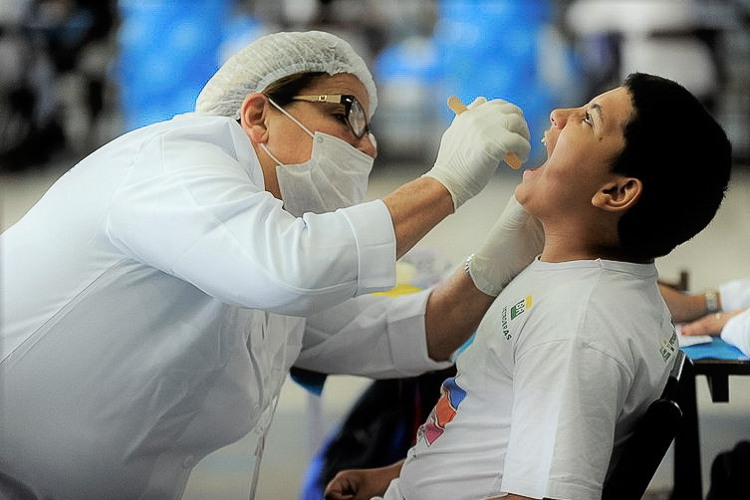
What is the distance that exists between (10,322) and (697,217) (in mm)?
1044

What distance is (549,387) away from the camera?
128 cm

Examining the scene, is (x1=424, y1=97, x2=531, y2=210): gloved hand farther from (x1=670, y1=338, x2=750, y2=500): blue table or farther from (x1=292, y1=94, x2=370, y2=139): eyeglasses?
(x1=670, y1=338, x2=750, y2=500): blue table

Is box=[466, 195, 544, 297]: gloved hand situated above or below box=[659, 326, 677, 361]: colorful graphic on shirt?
above

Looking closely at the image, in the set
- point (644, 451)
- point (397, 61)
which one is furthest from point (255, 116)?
point (397, 61)

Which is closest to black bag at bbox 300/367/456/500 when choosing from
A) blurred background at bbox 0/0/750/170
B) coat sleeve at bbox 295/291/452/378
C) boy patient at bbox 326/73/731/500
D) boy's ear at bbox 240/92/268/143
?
coat sleeve at bbox 295/291/452/378

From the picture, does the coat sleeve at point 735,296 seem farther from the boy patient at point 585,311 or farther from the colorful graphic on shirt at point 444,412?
the colorful graphic on shirt at point 444,412

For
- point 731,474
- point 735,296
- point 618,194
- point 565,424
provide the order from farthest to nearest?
point 735,296, point 731,474, point 618,194, point 565,424

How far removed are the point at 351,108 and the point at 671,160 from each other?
572 millimetres

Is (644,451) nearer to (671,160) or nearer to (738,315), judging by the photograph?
(671,160)

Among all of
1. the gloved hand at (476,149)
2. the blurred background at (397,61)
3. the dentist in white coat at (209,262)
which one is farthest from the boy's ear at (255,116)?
the blurred background at (397,61)

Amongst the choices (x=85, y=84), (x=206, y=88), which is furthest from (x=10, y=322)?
(x=85, y=84)

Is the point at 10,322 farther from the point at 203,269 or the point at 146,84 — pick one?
the point at 146,84

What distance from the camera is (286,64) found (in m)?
1.64

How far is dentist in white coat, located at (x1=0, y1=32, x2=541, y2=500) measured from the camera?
4.39 feet
